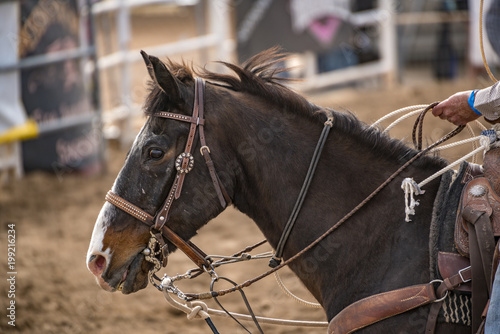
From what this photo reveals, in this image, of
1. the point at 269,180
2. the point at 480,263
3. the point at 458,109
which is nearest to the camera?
the point at 480,263

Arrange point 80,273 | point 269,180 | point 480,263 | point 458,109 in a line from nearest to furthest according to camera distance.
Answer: point 480,263 < point 458,109 < point 269,180 < point 80,273

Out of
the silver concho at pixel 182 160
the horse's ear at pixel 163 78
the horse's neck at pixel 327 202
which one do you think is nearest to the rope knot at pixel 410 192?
the horse's neck at pixel 327 202

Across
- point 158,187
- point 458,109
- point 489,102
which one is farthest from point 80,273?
point 489,102

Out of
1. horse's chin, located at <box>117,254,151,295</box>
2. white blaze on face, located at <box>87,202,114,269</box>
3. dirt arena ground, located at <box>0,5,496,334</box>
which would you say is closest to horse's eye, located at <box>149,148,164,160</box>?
white blaze on face, located at <box>87,202,114,269</box>

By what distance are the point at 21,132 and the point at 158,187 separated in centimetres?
546

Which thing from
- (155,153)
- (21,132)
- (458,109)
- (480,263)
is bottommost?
(21,132)

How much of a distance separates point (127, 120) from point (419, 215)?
788cm

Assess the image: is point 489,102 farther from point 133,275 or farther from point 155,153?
point 133,275

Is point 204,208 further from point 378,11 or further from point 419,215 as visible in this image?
point 378,11

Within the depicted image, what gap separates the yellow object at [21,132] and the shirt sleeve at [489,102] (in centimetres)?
619

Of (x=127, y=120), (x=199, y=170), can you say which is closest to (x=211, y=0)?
(x=127, y=120)

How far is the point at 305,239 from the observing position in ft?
7.98

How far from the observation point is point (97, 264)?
247cm

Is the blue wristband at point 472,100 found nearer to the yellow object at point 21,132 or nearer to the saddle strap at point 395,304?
the saddle strap at point 395,304
